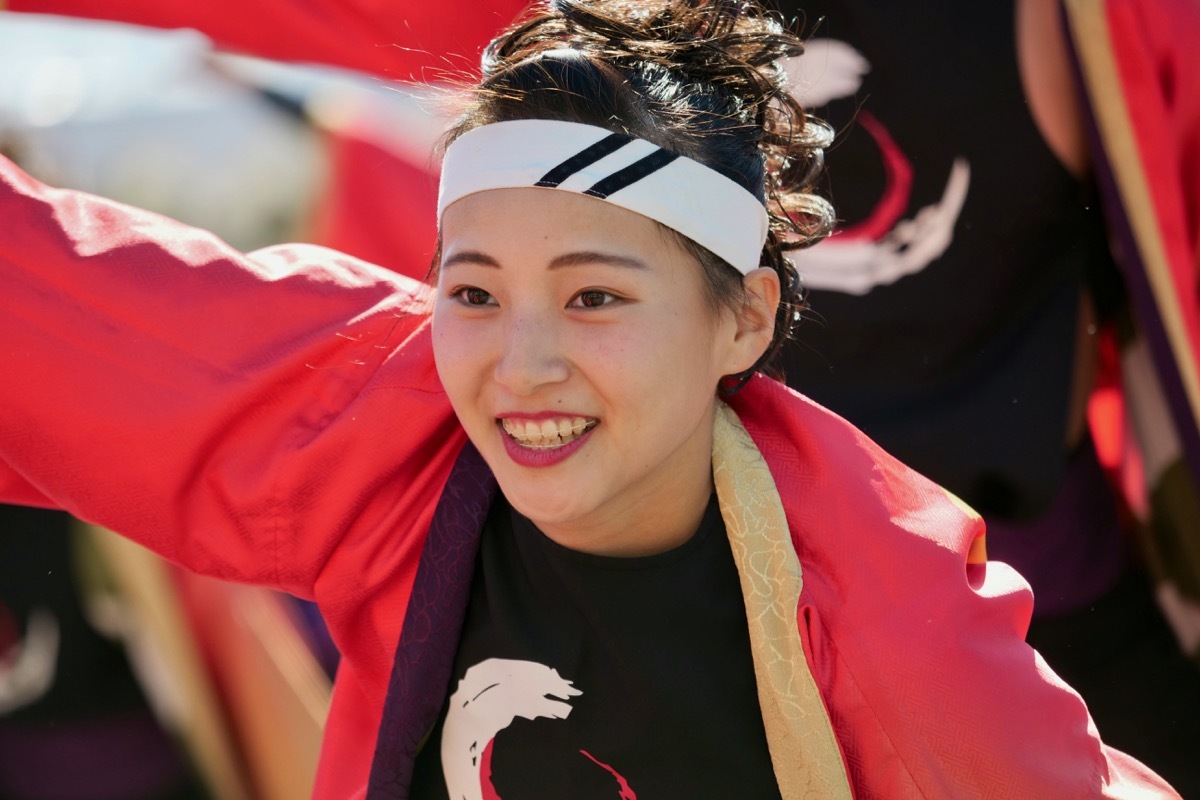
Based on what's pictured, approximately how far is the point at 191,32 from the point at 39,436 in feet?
2.44

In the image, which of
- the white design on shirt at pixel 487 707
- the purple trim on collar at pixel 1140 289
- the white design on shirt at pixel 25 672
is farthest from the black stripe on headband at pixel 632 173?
the white design on shirt at pixel 25 672

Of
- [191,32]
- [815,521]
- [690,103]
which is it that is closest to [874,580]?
[815,521]

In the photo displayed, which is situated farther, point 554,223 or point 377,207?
point 377,207

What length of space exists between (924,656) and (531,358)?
37 centimetres

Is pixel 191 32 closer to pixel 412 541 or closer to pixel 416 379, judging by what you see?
pixel 416 379

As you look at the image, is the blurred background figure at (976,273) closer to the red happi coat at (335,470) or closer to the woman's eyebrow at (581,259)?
the red happi coat at (335,470)

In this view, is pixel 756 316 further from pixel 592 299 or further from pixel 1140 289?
pixel 1140 289

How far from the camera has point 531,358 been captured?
2.95 ft

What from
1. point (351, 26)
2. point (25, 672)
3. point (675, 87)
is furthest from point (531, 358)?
point (25, 672)

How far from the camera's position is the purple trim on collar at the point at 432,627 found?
100 cm

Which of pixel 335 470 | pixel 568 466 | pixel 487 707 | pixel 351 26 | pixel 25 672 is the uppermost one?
pixel 351 26

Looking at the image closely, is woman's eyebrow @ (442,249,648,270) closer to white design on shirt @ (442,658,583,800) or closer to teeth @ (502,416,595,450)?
teeth @ (502,416,595,450)

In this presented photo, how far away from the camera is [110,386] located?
104 centimetres

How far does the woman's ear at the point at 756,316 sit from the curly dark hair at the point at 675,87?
16 mm
